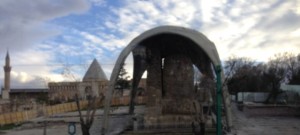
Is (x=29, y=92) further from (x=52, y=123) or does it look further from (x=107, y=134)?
(x=107, y=134)

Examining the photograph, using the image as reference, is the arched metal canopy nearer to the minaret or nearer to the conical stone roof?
the conical stone roof

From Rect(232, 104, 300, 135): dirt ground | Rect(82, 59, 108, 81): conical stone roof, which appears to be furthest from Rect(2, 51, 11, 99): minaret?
Rect(232, 104, 300, 135): dirt ground

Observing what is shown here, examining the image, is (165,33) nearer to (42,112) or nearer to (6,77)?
(42,112)

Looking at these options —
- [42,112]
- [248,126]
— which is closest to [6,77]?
[42,112]

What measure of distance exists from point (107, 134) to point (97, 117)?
30.9 feet

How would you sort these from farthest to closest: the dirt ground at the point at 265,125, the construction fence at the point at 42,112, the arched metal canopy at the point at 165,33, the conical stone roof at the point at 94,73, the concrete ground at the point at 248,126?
1. the conical stone roof at the point at 94,73
2. the construction fence at the point at 42,112
3. the arched metal canopy at the point at 165,33
4. the concrete ground at the point at 248,126
5. the dirt ground at the point at 265,125

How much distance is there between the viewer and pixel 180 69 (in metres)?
29.2

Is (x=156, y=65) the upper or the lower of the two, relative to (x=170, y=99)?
upper

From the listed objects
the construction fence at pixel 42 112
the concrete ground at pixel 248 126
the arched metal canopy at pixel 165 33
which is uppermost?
the arched metal canopy at pixel 165 33

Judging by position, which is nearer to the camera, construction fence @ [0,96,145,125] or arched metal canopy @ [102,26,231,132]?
arched metal canopy @ [102,26,231,132]

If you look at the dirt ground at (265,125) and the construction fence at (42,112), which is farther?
the construction fence at (42,112)

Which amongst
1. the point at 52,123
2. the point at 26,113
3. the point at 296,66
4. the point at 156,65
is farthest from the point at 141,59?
the point at 296,66

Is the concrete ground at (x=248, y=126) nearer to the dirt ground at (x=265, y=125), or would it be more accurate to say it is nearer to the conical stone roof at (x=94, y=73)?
the dirt ground at (x=265, y=125)

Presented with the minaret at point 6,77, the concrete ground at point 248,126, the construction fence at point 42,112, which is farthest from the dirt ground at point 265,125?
the minaret at point 6,77
